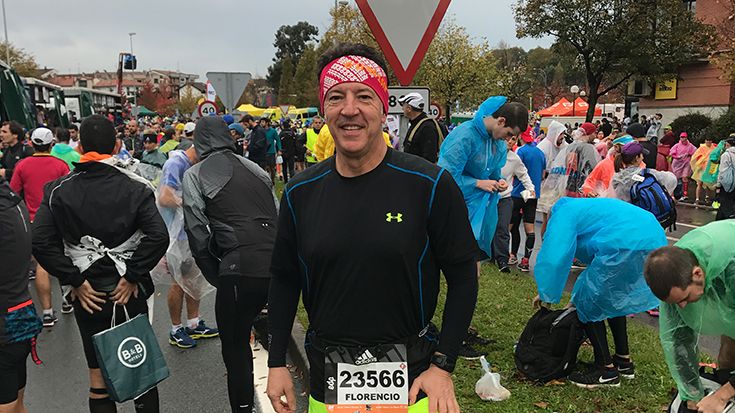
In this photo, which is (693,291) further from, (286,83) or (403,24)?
(286,83)

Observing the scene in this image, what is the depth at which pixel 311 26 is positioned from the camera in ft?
322

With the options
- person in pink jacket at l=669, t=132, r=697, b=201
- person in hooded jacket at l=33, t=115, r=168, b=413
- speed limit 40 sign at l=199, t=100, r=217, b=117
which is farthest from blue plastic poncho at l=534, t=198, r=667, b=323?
person in pink jacket at l=669, t=132, r=697, b=201

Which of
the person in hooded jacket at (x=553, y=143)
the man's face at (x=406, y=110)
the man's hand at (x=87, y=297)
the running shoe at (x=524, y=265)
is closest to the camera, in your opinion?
the man's hand at (x=87, y=297)

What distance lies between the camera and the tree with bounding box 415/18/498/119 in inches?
1411

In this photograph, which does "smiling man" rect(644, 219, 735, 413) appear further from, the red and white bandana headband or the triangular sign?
the triangular sign

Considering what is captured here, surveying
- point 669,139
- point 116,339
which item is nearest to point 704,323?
point 116,339

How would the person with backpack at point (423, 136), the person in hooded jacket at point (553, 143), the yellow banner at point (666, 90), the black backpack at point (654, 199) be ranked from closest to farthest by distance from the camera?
the person with backpack at point (423, 136) < the black backpack at point (654, 199) < the person in hooded jacket at point (553, 143) < the yellow banner at point (666, 90)

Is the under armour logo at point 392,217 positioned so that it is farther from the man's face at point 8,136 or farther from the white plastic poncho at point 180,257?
the man's face at point 8,136

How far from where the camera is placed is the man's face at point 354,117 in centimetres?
213

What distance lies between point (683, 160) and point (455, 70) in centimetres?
2072

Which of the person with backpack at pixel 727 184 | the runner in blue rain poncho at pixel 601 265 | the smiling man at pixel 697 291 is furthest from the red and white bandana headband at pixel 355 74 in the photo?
the person with backpack at pixel 727 184

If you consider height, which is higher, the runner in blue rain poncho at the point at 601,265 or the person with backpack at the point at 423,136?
the person with backpack at the point at 423,136

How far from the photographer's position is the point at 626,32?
30.5 m

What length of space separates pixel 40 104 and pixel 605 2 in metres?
27.6
